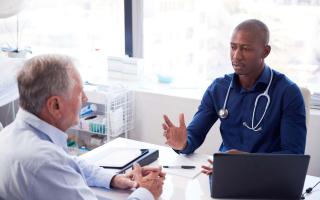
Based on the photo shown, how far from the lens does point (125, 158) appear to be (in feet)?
5.24

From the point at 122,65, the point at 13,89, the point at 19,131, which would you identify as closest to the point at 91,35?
the point at 122,65

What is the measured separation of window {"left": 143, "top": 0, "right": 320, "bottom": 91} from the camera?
2.57m

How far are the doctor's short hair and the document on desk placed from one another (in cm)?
62

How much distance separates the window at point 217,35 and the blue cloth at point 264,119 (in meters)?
0.89

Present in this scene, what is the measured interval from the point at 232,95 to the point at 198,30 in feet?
3.71

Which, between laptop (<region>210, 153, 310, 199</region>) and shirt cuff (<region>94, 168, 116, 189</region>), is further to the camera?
shirt cuff (<region>94, 168, 116, 189</region>)

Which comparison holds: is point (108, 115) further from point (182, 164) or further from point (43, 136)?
point (43, 136)

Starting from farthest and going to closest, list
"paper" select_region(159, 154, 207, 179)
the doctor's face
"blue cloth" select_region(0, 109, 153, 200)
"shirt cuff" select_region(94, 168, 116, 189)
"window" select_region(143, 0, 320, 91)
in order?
"window" select_region(143, 0, 320, 91) → the doctor's face → "paper" select_region(159, 154, 207, 179) → "shirt cuff" select_region(94, 168, 116, 189) → "blue cloth" select_region(0, 109, 153, 200)

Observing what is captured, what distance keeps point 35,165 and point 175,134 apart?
2.78 ft

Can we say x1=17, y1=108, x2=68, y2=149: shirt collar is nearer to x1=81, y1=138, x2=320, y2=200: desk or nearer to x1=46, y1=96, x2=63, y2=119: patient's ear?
x1=46, y1=96, x2=63, y2=119: patient's ear

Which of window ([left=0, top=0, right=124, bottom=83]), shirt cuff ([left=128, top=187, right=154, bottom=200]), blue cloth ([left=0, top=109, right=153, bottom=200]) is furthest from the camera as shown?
window ([left=0, top=0, right=124, bottom=83])

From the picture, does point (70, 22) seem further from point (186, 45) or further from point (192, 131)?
point (192, 131)

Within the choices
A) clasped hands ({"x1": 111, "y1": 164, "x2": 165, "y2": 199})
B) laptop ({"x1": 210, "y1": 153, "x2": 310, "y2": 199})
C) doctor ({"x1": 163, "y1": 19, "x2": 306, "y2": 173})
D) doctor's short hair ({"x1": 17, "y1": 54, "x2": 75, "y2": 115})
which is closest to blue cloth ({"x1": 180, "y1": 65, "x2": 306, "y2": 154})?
doctor ({"x1": 163, "y1": 19, "x2": 306, "y2": 173})

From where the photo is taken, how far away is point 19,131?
107cm
